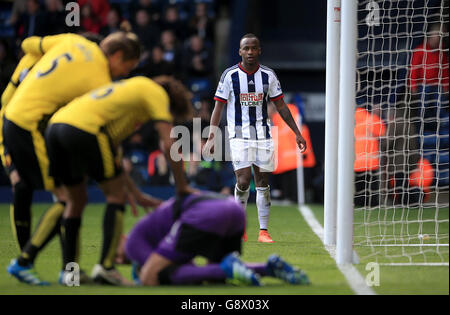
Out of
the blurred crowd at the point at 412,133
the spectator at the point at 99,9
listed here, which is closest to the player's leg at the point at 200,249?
the blurred crowd at the point at 412,133

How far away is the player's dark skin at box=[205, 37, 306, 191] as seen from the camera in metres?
7.84

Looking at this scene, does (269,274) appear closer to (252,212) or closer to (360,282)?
(360,282)

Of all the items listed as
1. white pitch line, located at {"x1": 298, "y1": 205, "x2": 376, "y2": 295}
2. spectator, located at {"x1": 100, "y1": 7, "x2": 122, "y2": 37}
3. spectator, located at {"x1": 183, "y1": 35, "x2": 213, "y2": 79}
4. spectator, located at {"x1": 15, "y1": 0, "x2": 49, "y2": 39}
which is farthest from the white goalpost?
spectator, located at {"x1": 15, "y1": 0, "x2": 49, "y2": 39}

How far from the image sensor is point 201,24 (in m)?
16.0

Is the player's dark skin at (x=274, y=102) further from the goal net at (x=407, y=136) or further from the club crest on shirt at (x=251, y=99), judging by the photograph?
the goal net at (x=407, y=136)

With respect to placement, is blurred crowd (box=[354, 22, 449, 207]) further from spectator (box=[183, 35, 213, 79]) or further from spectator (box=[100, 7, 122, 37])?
spectator (box=[100, 7, 122, 37])

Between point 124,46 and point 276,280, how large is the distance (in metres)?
1.79

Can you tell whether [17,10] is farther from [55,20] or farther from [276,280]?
[276,280]

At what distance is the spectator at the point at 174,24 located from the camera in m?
15.8

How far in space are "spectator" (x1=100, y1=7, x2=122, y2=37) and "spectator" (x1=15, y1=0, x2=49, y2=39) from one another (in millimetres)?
1033

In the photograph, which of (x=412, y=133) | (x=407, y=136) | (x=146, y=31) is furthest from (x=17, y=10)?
(x=407, y=136)

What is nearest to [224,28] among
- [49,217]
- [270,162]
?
[270,162]

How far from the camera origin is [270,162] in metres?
8.04

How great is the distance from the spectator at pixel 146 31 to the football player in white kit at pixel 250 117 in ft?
23.5
